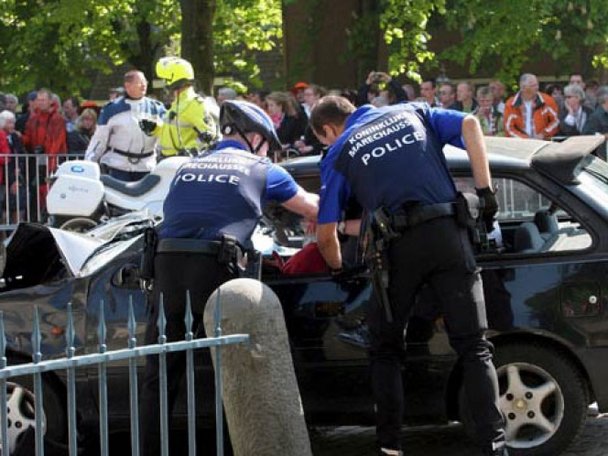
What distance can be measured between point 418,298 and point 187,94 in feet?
20.4

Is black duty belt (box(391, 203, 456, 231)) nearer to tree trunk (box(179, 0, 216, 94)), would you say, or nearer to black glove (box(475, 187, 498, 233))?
black glove (box(475, 187, 498, 233))

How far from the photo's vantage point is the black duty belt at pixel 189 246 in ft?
20.0

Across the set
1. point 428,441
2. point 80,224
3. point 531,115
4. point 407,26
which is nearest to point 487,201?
point 428,441

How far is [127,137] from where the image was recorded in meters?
13.4

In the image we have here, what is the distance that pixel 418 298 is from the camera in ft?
21.7

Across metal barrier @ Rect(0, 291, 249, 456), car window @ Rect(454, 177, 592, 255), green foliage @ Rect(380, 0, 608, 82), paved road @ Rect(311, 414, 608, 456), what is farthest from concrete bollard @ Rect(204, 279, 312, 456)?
green foliage @ Rect(380, 0, 608, 82)

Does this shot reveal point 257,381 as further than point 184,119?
No

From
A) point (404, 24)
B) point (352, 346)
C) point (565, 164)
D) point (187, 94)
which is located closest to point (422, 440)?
point (352, 346)

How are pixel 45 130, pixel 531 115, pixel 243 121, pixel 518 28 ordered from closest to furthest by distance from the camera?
pixel 243 121 < pixel 531 115 < pixel 45 130 < pixel 518 28

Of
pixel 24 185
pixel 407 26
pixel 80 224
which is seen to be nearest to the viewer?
pixel 80 224

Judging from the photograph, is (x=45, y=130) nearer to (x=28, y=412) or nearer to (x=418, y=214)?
(x=28, y=412)

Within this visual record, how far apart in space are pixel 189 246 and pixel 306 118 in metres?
10.6

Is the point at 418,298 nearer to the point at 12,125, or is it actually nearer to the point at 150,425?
the point at 150,425

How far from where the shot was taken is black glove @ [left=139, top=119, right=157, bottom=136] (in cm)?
1307
